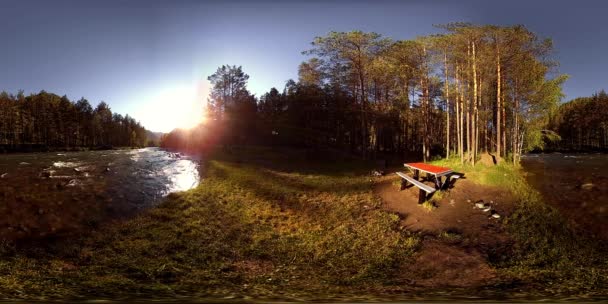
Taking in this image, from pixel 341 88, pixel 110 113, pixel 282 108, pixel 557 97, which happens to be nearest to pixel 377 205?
pixel 557 97

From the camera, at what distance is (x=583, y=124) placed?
76.4 meters

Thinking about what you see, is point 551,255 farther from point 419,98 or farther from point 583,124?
point 583,124

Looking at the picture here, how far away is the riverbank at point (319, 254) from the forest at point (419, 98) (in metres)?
11.0

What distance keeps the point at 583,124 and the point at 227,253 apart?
9517 centimetres

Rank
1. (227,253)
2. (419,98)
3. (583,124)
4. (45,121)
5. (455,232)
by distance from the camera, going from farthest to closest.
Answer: (583,124) < (45,121) < (419,98) < (455,232) < (227,253)

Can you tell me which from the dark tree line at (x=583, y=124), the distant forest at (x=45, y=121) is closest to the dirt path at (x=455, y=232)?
the dark tree line at (x=583, y=124)

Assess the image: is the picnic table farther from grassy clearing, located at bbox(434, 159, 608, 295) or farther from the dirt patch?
the dirt patch

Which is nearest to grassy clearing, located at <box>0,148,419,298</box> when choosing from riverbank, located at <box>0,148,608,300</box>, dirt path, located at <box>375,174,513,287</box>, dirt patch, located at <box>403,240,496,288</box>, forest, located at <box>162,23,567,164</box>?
riverbank, located at <box>0,148,608,300</box>

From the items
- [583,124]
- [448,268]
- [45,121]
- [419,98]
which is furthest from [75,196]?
[583,124]

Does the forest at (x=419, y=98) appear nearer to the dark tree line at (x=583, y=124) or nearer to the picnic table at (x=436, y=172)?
the picnic table at (x=436, y=172)

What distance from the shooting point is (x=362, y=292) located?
7047 mm

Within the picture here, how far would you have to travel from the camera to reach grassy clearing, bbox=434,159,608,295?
7585 millimetres

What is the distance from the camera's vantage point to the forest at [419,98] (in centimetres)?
2291

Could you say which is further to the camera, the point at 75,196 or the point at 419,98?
the point at 419,98
